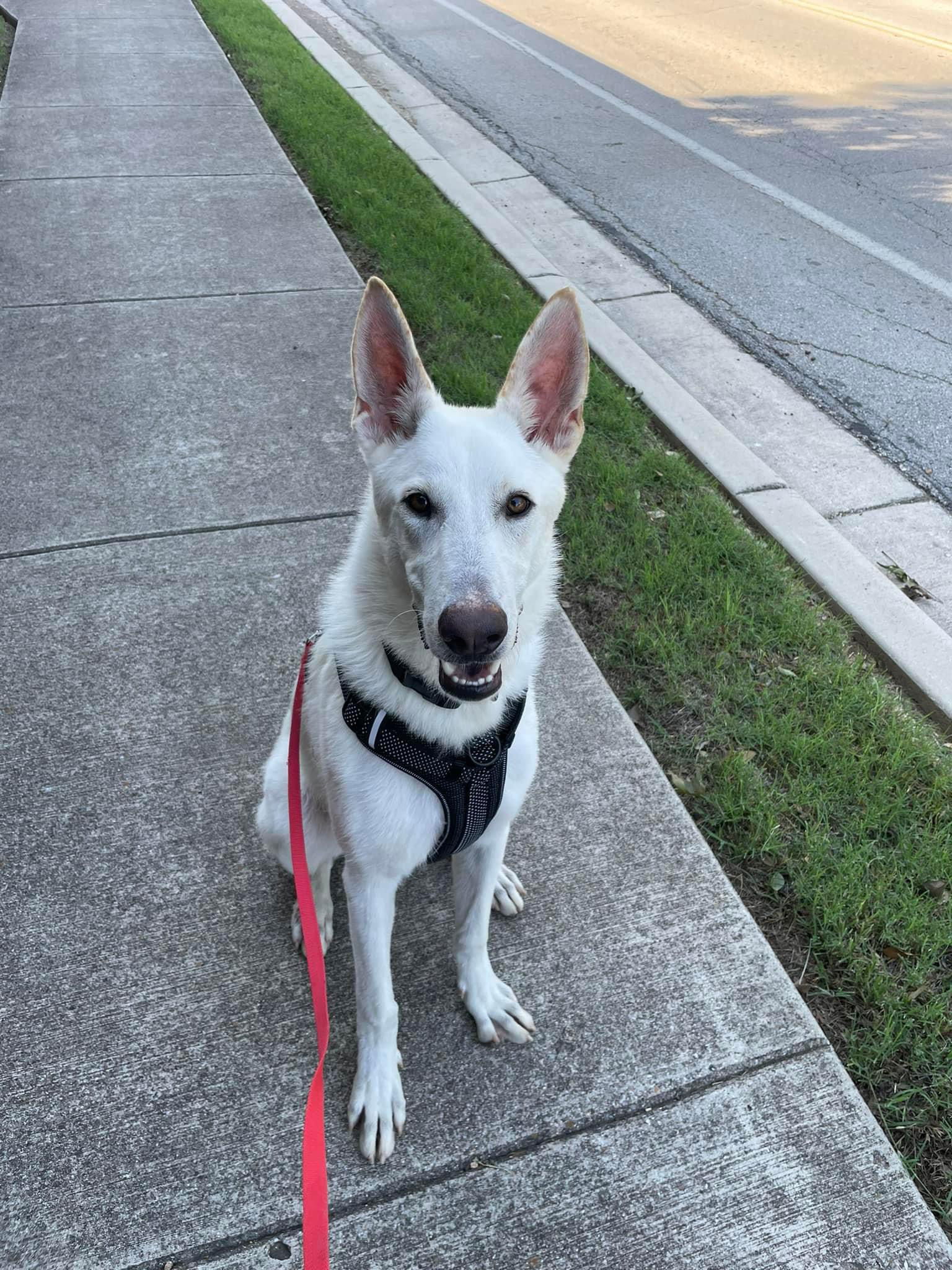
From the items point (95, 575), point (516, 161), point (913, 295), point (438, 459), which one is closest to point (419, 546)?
point (438, 459)

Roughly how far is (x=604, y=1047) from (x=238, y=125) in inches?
341

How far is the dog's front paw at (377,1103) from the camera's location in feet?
6.84

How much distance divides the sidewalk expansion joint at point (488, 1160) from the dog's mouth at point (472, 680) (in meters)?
1.11

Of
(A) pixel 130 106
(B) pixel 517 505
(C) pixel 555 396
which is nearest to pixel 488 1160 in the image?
(B) pixel 517 505

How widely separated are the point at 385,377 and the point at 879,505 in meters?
2.99

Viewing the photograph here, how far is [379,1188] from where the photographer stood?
203cm

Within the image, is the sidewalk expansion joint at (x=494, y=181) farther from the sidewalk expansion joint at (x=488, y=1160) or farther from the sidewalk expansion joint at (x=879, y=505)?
the sidewalk expansion joint at (x=488, y=1160)

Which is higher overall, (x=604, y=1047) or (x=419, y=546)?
(x=419, y=546)

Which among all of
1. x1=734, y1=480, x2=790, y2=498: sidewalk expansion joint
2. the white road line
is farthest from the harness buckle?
the white road line

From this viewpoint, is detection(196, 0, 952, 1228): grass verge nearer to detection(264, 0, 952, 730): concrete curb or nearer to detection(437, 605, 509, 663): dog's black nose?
detection(264, 0, 952, 730): concrete curb

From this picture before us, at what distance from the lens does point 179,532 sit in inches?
152

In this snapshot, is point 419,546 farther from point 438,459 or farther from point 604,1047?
point 604,1047

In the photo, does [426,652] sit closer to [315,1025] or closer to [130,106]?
[315,1025]

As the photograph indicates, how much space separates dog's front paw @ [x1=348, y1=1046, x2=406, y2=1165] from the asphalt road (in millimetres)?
3871
